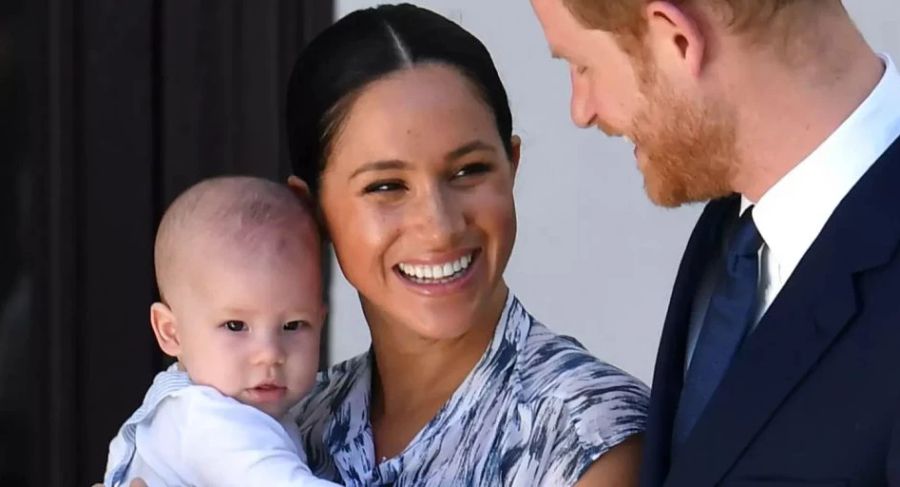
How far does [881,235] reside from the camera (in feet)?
Answer: 5.14

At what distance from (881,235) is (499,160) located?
640 mm

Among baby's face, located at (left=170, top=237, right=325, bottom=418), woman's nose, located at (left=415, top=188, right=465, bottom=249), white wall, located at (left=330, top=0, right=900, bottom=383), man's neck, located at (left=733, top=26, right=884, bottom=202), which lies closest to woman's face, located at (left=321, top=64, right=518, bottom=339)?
woman's nose, located at (left=415, top=188, right=465, bottom=249)

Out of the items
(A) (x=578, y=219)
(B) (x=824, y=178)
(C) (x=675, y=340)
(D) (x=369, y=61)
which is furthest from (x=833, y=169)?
(A) (x=578, y=219)

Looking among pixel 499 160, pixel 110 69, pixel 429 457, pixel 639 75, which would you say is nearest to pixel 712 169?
pixel 639 75

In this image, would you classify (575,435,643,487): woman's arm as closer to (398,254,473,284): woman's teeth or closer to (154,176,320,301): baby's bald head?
(398,254,473,284): woman's teeth

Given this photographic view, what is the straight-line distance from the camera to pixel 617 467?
1863mm

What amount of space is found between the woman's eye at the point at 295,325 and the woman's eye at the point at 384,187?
0.63 feet

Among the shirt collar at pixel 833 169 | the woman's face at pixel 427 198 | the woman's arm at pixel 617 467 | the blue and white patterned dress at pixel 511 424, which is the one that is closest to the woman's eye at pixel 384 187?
the woman's face at pixel 427 198

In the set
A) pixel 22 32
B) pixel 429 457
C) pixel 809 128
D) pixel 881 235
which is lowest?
pixel 429 457

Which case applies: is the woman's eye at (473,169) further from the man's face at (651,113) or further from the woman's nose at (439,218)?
the man's face at (651,113)

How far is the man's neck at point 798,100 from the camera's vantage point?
5.27 ft

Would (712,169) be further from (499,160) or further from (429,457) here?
(429,457)

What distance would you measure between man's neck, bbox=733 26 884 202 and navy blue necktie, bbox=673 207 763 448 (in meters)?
0.14

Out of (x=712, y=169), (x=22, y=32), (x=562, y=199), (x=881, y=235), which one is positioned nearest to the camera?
(x=881, y=235)
